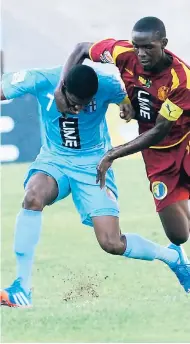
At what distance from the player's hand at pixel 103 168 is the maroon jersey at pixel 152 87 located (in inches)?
20.3

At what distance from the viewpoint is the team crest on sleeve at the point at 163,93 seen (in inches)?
324

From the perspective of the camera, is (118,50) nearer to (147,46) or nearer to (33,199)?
(147,46)

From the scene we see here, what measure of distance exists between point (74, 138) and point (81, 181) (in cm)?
32

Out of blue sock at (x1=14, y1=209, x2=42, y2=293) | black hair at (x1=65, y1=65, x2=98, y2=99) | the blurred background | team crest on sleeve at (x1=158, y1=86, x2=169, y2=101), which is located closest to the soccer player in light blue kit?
blue sock at (x1=14, y1=209, x2=42, y2=293)

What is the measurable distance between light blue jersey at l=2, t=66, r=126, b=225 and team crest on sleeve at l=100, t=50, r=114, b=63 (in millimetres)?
151

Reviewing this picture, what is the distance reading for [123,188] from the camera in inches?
645

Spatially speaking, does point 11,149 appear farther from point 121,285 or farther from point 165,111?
point 165,111

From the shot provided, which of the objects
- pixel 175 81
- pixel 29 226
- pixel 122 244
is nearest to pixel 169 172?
pixel 122 244

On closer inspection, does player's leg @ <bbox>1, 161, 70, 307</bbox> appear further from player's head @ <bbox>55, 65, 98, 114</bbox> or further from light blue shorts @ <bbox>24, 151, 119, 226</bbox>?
player's head @ <bbox>55, 65, 98, 114</bbox>

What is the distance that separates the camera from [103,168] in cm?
800

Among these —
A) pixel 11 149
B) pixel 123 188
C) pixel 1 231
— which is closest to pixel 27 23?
pixel 11 149

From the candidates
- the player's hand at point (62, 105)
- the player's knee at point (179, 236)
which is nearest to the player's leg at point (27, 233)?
the player's hand at point (62, 105)

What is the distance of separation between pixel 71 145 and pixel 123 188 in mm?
7893

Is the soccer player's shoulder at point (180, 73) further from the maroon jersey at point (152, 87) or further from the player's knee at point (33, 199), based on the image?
the player's knee at point (33, 199)
